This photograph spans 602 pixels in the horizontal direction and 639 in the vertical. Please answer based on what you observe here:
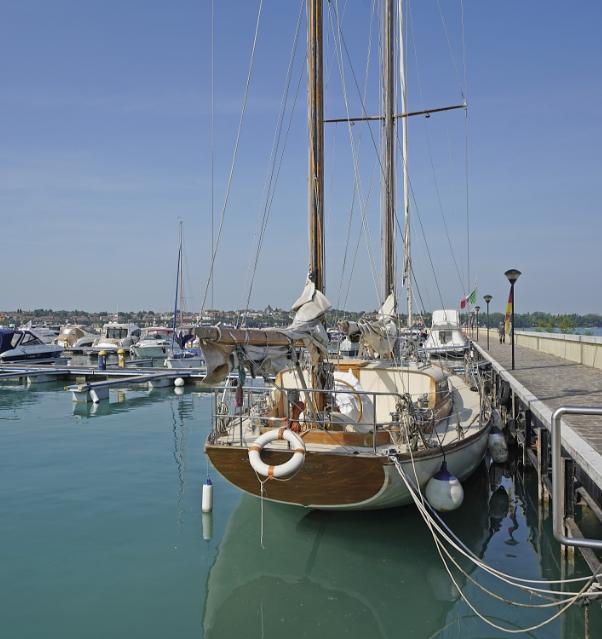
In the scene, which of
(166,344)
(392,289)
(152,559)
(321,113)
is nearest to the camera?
(152,559)

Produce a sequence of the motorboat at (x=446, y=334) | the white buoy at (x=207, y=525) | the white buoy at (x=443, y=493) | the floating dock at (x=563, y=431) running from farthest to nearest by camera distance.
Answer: the motorboat at (x=446, y=334), the white buoy at (x=207, y=525), the white buoy at (x=443, y=493), the floating dock at (x=563, y=431)

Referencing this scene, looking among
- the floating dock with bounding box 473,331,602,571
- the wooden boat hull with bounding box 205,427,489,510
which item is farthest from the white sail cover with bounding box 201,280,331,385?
the floating dock with bounding box 473,331,602,571

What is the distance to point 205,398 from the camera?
93.6 ft

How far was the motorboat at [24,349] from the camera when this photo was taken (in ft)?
142

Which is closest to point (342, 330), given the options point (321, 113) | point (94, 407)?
point (321, 113)

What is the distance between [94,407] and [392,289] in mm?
14945

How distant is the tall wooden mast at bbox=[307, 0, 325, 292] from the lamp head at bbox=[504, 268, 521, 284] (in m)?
9.75

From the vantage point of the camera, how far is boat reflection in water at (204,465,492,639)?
7.41 meters

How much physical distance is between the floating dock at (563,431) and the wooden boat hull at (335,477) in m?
2.07

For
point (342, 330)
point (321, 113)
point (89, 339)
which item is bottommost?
point (89, 339)

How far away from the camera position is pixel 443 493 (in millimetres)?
9375

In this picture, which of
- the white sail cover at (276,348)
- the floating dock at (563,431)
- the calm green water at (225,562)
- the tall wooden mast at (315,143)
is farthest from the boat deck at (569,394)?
the tall wooden mast at (315,143)

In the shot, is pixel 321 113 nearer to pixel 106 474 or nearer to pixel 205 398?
pixel 106 474

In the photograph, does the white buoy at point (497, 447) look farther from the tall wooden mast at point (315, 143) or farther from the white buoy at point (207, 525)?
the white buoy at point (207, 525)
